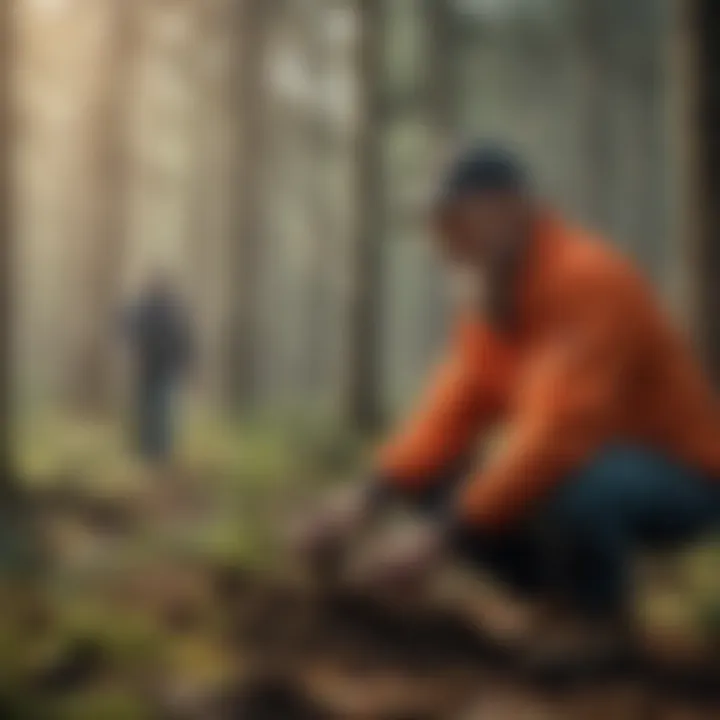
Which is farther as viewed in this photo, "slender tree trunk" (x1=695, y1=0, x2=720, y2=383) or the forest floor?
"slender tree trunk" (x1=695, y1=0, x2=720, y2=383)

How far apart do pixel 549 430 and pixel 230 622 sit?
376 mm

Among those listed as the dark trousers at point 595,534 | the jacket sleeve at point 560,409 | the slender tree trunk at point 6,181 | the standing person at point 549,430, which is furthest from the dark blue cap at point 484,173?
the slender tree trunk at point 6,181

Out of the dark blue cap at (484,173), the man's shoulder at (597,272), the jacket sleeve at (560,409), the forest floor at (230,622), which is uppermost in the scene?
the dark blue cap at (484,173)

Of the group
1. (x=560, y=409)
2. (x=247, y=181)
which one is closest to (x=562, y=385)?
(x=560, y=409)

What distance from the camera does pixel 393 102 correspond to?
57.9 inches

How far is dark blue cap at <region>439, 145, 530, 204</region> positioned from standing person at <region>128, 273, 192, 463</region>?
1.03 feet

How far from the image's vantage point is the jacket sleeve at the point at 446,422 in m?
1.41

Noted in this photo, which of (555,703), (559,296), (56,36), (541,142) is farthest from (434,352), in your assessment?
(56,36)

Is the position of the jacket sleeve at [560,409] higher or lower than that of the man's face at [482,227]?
lower

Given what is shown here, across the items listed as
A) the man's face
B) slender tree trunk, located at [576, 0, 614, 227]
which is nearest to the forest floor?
the man's face

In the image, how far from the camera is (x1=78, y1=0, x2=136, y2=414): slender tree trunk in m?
1.41

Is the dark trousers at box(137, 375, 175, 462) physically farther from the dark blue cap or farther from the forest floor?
the dark blue cap

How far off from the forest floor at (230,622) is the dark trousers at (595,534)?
37 millimetres

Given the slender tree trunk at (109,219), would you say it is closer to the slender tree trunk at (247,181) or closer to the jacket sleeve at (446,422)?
the slender tree trunk at (247,181)
